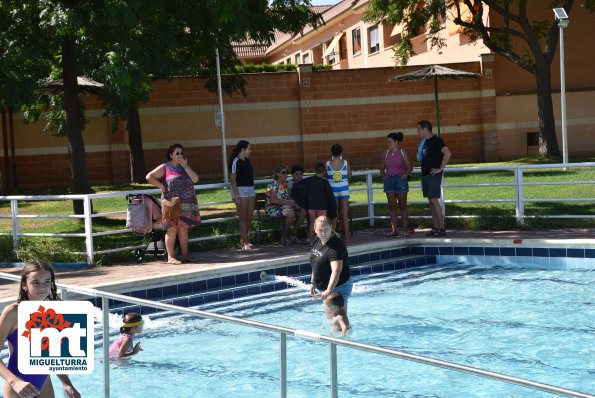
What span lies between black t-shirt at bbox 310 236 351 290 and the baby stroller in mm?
4124

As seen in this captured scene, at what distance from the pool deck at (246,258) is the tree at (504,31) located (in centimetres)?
1402

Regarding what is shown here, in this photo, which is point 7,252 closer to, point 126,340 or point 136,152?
point 126,340

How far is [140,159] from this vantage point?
26.7m

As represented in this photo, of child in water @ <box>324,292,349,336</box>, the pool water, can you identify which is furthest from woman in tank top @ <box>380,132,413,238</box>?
child in water @ <box>324,292,349,336</box>

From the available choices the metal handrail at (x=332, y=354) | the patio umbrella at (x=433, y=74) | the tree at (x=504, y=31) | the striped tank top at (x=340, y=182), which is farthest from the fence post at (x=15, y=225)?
the tree at (x=504, y=31)

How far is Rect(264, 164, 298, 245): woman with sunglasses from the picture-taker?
13.8 m

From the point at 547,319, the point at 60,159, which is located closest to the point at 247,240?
the point at 547,319

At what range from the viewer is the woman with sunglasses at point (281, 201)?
13.8 metres

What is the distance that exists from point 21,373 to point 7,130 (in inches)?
974

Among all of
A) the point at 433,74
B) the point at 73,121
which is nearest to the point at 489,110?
the point at 433,74

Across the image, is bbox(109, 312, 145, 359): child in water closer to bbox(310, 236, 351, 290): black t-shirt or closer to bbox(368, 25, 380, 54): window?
bbox(310, 236, 351, 290): black t-shirt

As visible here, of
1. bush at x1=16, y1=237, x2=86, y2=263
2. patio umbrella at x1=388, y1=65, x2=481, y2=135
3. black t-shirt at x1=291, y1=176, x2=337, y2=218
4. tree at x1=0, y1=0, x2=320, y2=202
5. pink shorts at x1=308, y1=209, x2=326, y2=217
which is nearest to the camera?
black t-shirt at x1=291, y1=176, x2=337, y2=218

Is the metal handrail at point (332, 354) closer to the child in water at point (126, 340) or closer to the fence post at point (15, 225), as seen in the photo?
the child in water at point (126, 340)

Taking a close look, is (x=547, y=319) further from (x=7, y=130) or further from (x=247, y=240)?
(x=7, y=130)
